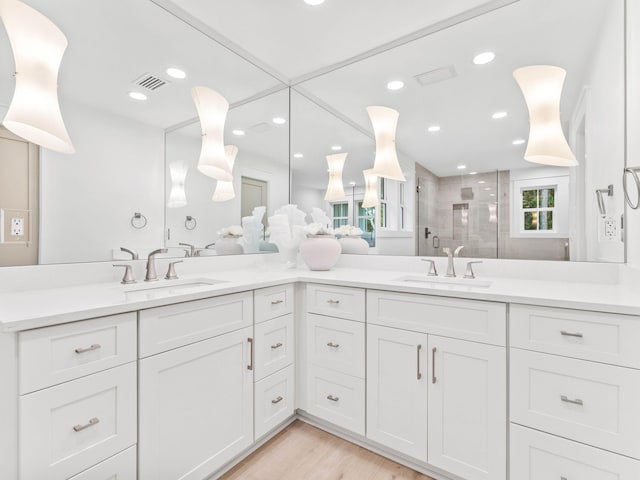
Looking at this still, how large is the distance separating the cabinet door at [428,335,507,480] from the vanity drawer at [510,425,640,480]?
5 cm

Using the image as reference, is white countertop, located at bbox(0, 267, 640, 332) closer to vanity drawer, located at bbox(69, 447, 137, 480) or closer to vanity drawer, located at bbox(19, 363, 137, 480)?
vanity drawer, located at bbox(19, 363, 137, 480)

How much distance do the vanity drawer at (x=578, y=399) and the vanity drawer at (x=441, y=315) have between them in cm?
12

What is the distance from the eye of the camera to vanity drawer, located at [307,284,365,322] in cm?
160

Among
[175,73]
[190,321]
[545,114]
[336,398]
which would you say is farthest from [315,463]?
[175,73]

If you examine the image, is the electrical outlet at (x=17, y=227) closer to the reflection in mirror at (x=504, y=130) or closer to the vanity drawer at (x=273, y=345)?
the vanity drawer at (x=273, y=345)

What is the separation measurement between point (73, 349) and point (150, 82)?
146 cm

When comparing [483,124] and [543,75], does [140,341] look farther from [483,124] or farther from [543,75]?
[543,75]

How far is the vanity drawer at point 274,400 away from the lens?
1.57 metres

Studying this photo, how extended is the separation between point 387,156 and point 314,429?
181 centimetres

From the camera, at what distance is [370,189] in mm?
2328

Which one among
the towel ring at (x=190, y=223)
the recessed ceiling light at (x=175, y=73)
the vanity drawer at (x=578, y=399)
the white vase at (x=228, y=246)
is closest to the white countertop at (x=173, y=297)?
the vanity drawer at (x=578, y=399)

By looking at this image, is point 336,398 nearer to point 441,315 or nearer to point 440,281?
point 441,315

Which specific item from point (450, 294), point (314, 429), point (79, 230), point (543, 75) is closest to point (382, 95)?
point (543, 75)

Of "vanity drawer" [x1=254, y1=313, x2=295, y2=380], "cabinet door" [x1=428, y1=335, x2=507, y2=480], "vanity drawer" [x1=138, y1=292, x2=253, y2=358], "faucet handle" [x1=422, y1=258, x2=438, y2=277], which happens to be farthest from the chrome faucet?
"faucet handle" [x1=422, y1=258, x2=438, y2=277]
